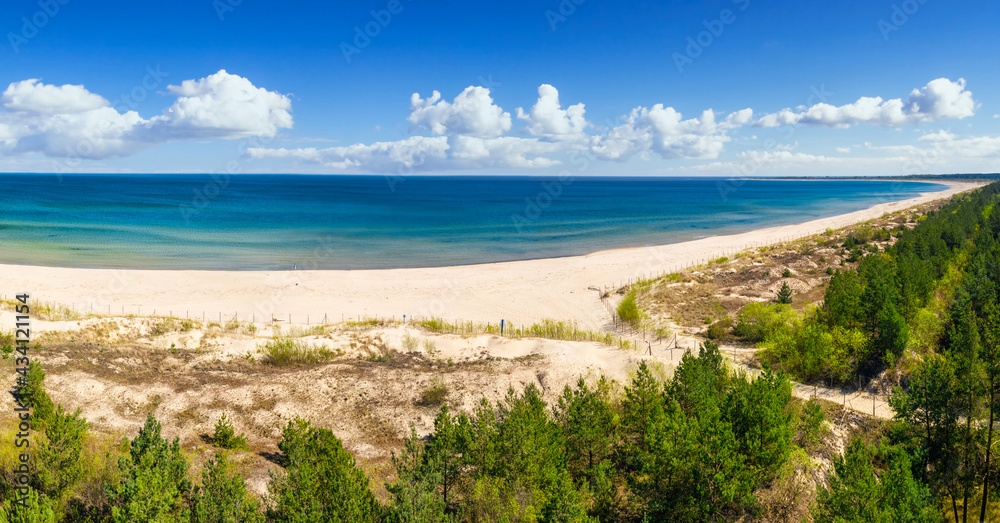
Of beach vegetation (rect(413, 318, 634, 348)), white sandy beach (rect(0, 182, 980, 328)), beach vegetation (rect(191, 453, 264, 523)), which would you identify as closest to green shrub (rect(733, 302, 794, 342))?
beach vegetation (rect(413, 318, 634, 348))

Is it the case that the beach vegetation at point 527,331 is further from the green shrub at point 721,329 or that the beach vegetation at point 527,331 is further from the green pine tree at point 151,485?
the green pine tree at point 151,485

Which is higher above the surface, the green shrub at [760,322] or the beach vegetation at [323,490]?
the green shrub at [760,322]

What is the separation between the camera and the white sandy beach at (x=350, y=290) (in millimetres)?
44281

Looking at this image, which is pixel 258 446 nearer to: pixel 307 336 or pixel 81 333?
pixel 307 336

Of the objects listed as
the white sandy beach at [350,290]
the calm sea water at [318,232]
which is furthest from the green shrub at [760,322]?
the calm sea water at [318,232]

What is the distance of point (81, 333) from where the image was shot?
33281mm

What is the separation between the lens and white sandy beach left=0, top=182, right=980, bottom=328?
44281 mm

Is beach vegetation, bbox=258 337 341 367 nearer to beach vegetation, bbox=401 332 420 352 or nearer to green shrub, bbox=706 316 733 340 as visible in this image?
beach vegetation, bbox=401 332 420 352

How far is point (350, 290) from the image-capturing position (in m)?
52.6

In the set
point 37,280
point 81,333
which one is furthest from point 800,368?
point 37,280

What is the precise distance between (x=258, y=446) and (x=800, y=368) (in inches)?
1134

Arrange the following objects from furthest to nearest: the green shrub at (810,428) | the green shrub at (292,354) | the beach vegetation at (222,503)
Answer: the green shrub at (292,354), the green shrub at (810,428), the beach vegetation at (222,503)

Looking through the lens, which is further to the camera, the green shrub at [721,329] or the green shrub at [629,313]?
the green shrub at [629,313]

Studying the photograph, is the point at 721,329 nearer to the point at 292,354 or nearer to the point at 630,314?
the point at 630,314
